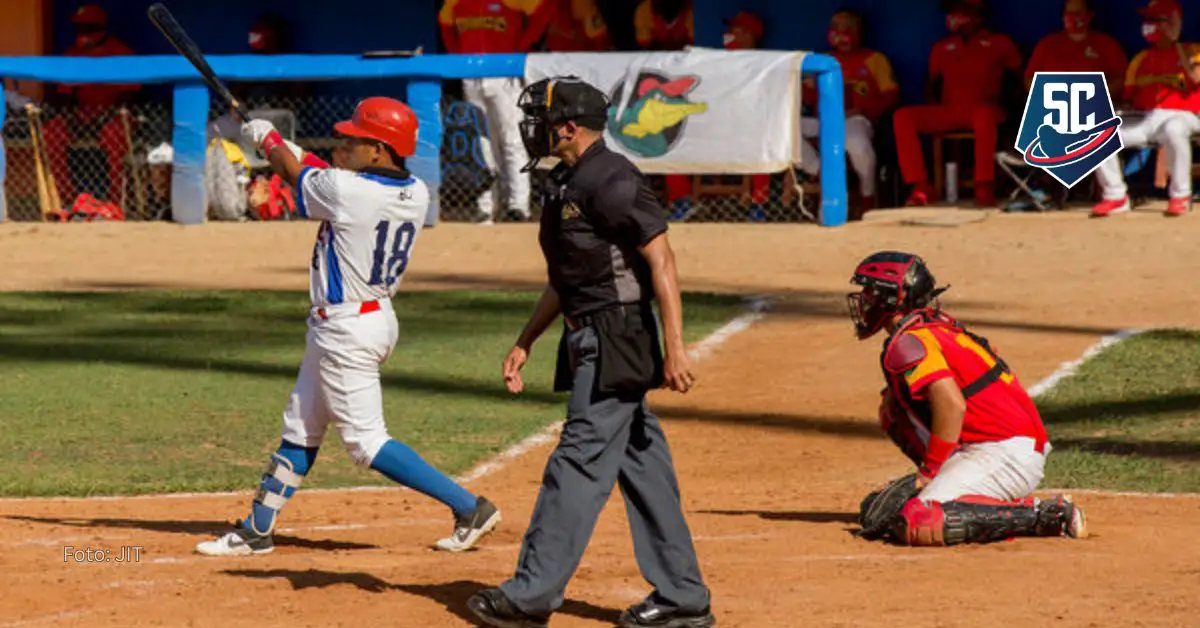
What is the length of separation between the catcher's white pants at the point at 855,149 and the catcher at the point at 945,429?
35.7 feet

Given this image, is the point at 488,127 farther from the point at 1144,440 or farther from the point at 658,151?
the point at 1144,440

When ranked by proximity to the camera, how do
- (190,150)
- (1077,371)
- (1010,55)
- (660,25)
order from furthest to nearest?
(660,25) → (190,150) → (1010,55) → (1077,371)

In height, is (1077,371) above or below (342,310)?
below

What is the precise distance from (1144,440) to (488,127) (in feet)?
33.3

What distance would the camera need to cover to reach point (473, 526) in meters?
7.59

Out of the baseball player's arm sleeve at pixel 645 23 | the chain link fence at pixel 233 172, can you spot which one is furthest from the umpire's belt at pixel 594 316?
the baseball player's arm sleeve at pixel 645 23

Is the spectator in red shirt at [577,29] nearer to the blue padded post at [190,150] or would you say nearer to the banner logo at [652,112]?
the banner logo at [652,112]

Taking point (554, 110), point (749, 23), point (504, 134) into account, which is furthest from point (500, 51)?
point (554, 110)

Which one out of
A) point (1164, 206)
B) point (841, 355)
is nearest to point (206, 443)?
point (841, 355)

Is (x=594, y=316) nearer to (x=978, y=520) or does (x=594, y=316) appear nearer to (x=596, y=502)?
(x=596, y=502)

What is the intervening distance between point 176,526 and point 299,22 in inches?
635

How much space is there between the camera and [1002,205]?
1880 cm

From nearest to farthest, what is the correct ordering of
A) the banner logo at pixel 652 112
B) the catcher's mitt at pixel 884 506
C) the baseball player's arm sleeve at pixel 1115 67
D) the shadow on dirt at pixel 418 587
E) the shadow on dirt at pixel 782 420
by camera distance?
the shadow on dirt at pixel 418 587 → the catcher's mitt at pixel 884 506 → the shadow on dirt at pixel 782 420 → the baseball player's arm sleeve at pixel 1115 67 → the banner logo at pixel 652 112

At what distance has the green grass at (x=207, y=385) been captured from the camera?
10016 millimetres
